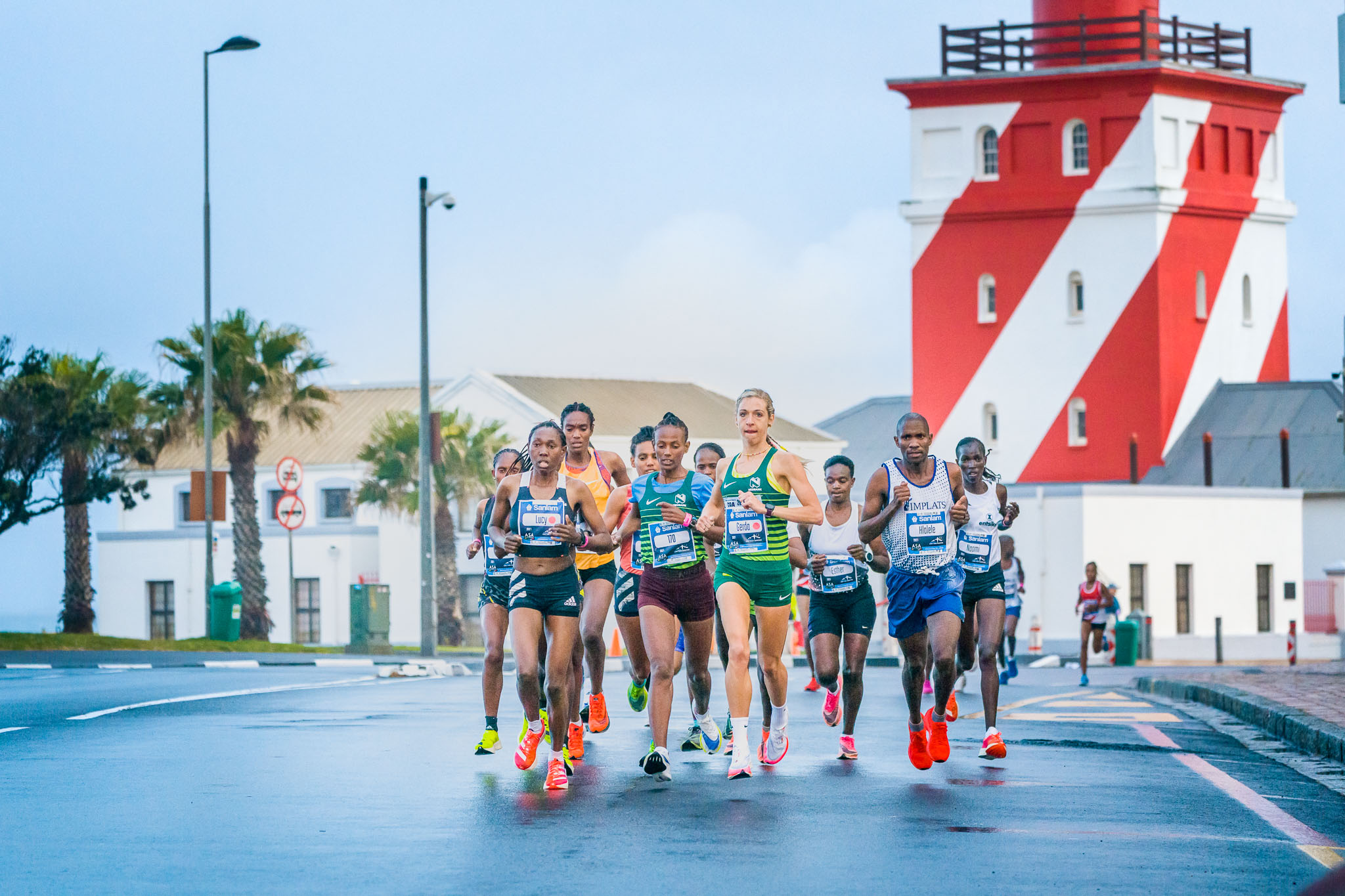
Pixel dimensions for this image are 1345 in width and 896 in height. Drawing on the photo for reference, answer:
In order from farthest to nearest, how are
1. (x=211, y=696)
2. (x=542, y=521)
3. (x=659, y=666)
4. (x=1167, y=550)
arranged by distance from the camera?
(x=1167, y=550)
(x=211, y=696)
(x=659, y=666)
(x=542, y=521)

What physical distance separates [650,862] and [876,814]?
191 cm

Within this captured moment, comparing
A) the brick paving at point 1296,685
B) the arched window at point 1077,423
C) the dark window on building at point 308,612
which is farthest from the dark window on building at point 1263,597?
the dark window on building at point 308,612

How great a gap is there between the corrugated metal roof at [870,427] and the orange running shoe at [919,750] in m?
55.6

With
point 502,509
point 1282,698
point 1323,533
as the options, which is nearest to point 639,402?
point 1323,533

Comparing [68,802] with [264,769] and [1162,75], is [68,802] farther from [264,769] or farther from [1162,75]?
[1162,75]

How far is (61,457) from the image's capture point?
42.4m

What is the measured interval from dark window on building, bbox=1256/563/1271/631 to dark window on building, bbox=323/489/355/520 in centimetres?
3221

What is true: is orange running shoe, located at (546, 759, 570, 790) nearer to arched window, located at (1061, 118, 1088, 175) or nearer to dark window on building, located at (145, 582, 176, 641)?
arched window, located at (1061, 118, 1088, 175)

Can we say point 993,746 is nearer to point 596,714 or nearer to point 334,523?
point 596,714

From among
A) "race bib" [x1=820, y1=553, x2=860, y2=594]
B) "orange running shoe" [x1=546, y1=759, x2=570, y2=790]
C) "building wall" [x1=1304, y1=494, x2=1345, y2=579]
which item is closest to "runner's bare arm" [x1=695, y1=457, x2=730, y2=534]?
"race bib" [x1=820, y1=553, x2=860, y2=594]

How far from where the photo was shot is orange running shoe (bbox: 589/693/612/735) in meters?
14.4

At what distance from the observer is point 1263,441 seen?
51531 millimetres

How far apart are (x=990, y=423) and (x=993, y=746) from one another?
40253 millimetres

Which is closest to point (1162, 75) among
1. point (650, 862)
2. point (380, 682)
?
point (380, 682)
